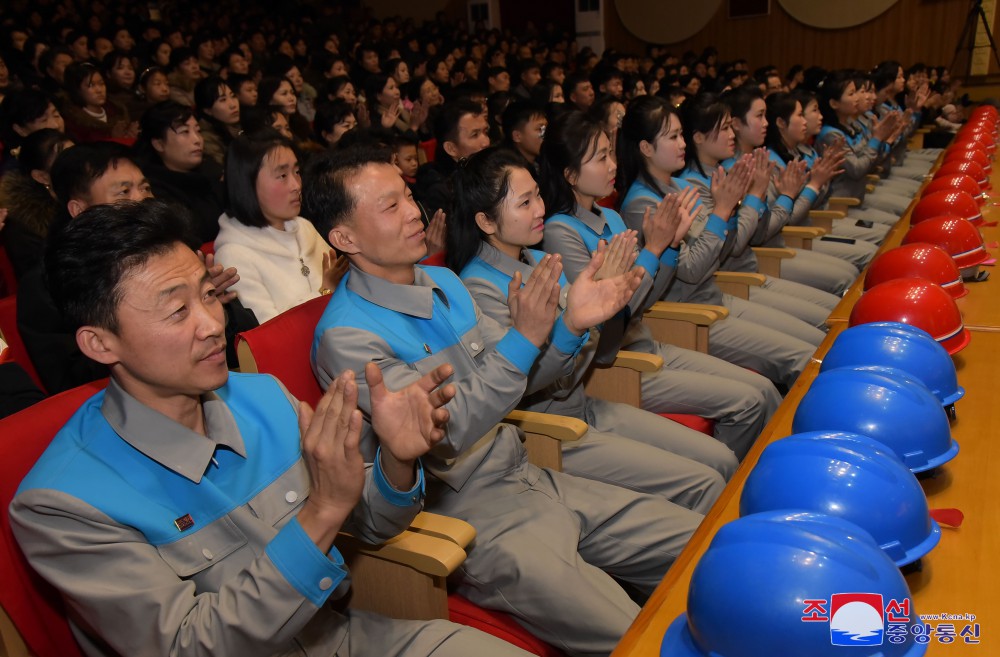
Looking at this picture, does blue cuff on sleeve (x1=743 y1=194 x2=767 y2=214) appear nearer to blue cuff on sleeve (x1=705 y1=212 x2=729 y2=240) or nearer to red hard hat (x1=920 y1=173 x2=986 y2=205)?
blue cuff on sleeve (x1=705 y1=212 x2=729 y2=240)

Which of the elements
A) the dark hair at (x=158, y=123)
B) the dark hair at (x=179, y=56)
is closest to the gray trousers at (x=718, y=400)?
the dark hair at (x=158, y=123)

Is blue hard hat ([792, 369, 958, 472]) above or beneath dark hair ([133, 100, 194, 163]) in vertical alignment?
beneath

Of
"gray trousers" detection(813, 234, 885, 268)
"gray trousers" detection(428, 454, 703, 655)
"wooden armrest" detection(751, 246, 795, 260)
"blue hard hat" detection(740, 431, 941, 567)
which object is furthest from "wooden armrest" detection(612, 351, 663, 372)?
"gray trousers" detection(813, 234, 885, 268)

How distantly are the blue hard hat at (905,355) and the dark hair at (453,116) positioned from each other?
2415mm

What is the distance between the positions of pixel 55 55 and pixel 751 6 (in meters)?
9.24

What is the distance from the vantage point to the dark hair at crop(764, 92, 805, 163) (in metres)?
3.71

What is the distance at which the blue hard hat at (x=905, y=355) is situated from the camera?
4.23ft

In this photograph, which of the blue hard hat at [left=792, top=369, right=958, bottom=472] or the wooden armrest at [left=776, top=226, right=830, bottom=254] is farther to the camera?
the wooden armrest at [left=776, top=226, right=830, bottom=254]

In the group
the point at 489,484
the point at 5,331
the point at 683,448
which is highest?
the point at 5,331

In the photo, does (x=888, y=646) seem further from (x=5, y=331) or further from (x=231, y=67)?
(x=231, y=67)

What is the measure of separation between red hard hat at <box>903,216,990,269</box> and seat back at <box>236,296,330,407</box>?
1.61 metres

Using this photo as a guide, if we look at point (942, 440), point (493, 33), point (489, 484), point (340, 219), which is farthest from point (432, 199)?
point (493, 33)

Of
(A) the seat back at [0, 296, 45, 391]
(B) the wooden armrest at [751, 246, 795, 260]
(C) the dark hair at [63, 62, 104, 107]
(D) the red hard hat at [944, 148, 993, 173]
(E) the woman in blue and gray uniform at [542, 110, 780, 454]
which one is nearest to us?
(A) the seat back at [0, 296, 45, 391]

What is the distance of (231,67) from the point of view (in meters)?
6.30
